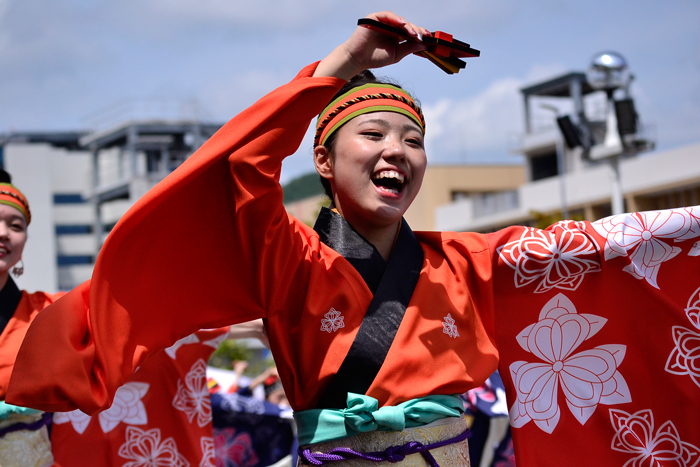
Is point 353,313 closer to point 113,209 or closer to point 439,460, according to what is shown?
point 439,460

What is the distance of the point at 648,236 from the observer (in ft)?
7.06

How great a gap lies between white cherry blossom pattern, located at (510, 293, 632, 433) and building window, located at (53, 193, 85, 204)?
38.0 m

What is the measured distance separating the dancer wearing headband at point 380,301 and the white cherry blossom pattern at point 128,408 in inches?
55.9

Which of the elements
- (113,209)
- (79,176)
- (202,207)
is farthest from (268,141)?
(79,176)

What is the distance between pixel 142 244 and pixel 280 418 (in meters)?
3.36

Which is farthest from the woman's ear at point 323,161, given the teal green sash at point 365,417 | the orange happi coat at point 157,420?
the orange happi coat at point 157,420

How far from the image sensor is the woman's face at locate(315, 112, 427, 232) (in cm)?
186

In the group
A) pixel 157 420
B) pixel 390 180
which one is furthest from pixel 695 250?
pixel 157 420

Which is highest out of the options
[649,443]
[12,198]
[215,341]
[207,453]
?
[12,198]

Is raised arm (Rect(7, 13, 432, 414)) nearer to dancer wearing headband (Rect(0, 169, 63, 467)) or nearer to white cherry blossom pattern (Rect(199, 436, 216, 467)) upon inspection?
dancer wearing headband (Rect(0, 169, 63, 467))

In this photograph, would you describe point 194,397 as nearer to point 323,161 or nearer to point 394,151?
point 323,161

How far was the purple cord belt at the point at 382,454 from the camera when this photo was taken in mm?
1777

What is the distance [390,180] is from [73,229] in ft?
128

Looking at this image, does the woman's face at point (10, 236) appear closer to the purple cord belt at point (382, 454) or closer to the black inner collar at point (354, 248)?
the black inner collar at point (354, 248)
